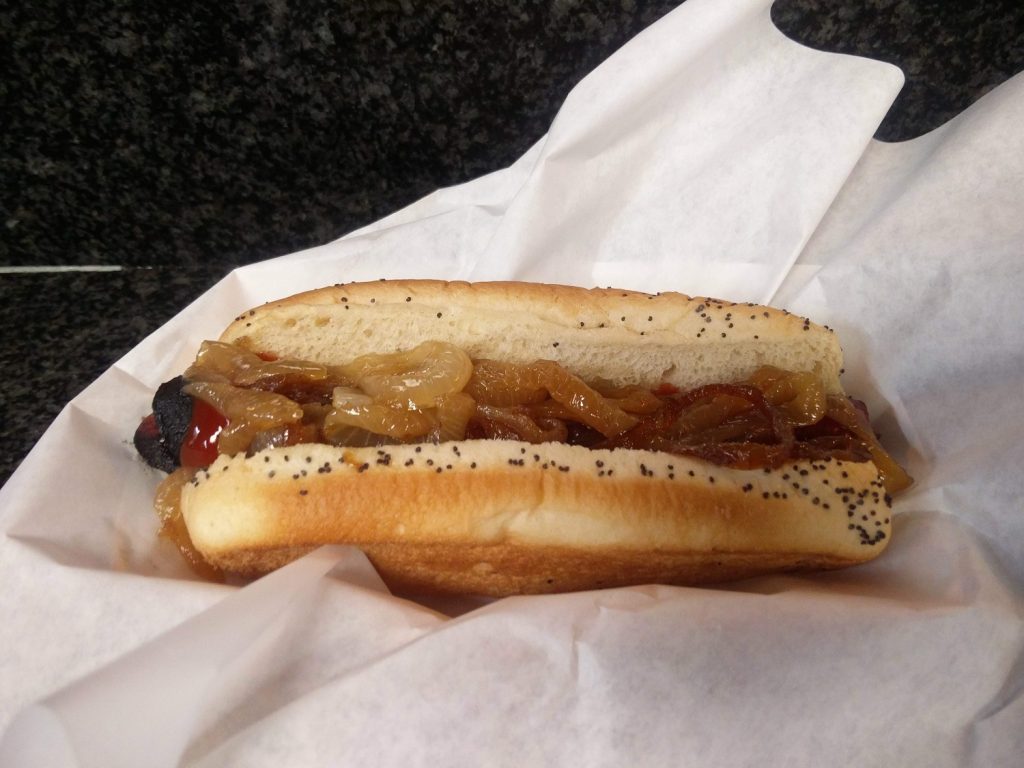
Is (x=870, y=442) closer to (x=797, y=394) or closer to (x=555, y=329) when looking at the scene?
(x=797, y=394)

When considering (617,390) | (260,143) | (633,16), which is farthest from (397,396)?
(633,16)

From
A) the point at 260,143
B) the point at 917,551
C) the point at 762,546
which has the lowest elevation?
the point at 917,551

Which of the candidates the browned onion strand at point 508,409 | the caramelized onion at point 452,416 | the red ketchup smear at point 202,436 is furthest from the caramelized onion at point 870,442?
the red ketchup smear at point 202,436

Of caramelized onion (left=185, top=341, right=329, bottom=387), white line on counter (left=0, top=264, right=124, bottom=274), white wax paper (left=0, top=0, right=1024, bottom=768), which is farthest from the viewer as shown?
white line on counter (left=0, top=264, right=124, bottom=274)

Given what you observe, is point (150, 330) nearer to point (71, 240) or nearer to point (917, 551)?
point (71, 240)

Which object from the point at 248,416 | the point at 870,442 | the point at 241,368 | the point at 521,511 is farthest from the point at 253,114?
the point at 870,442

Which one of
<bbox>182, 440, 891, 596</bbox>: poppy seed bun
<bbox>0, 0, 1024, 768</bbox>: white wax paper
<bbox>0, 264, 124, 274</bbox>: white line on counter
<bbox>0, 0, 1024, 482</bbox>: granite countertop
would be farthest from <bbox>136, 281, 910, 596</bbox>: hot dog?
<bbox>0, 264, 124, 274</bbox>: white line on counter

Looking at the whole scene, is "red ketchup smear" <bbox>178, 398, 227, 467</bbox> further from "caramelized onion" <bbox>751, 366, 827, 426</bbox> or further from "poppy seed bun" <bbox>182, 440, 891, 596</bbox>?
"caramelized onion" <bbox>751, 366, 827, 426</bbox>
